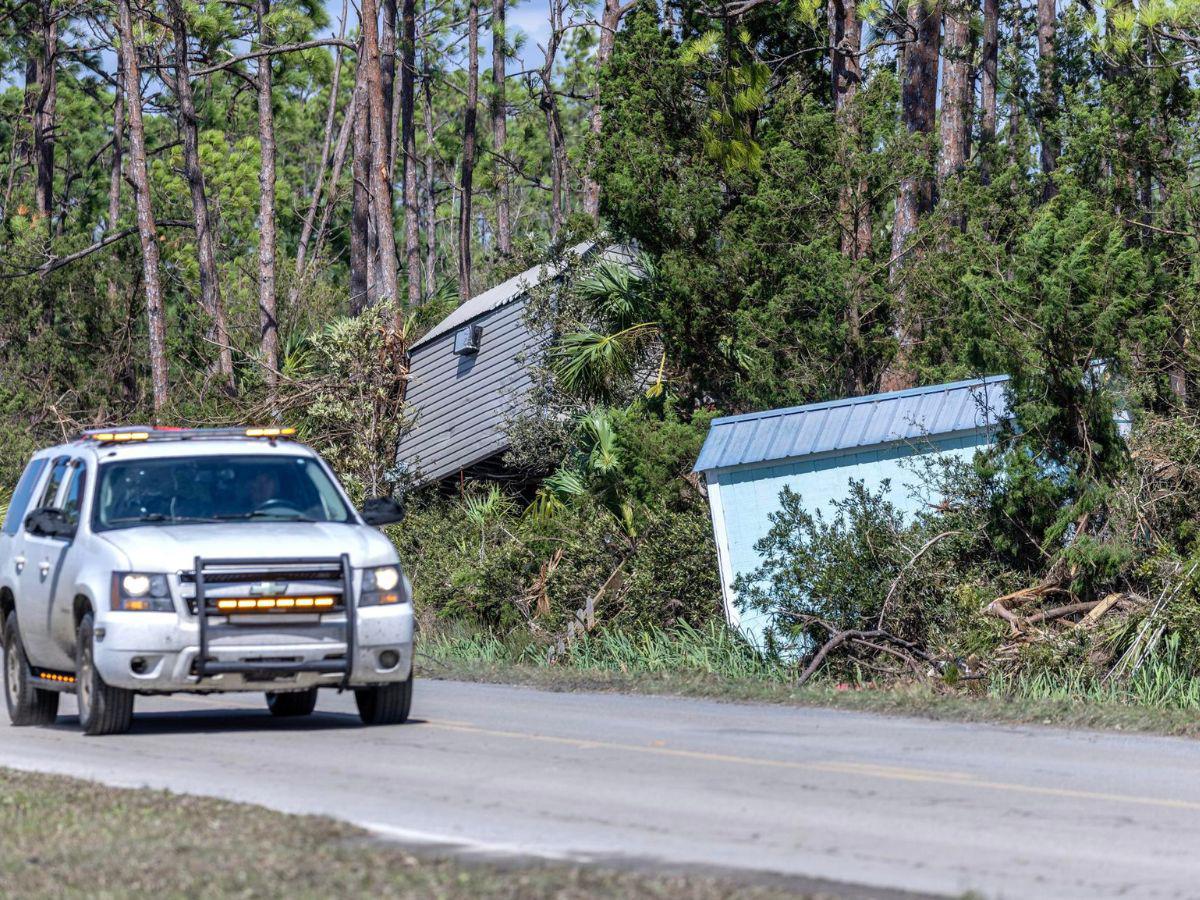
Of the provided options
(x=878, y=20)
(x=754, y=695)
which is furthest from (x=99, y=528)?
(x=878, y=20)

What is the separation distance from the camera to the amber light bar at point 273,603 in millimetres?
11602

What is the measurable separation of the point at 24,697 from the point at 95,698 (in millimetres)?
1772

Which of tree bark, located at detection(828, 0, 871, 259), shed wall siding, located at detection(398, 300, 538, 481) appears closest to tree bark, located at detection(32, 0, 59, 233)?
shed wall siding, located at detection(398, 300, 538, 481)

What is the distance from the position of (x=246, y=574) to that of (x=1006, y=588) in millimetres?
8734

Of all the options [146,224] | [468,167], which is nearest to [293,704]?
[146,224]

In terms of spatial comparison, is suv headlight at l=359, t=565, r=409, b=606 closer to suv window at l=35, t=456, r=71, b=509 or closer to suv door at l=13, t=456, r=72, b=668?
suv door at l=13, t=456, r=72, b=668

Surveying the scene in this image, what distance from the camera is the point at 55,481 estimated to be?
1391 cm

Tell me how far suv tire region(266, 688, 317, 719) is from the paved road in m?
0.19

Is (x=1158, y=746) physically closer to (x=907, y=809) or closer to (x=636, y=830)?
(x=907, y=809)

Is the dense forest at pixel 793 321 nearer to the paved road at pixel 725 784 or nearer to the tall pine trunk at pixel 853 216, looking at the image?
the tall pine trunk at pixel 853 216

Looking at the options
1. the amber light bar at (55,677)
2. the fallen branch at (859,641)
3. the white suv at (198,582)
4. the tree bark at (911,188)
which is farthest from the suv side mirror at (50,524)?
the tree bark at (911,188)

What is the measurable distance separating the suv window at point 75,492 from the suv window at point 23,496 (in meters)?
0.97

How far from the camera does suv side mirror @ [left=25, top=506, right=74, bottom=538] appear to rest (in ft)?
41.7

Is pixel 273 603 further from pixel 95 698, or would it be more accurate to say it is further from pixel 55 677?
pixel 55 677
